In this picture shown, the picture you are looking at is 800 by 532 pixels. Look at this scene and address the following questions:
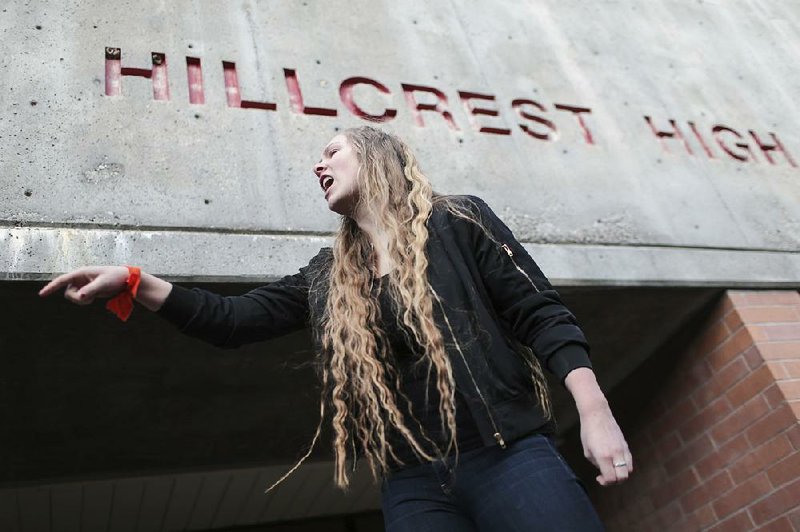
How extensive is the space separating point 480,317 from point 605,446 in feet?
1.44

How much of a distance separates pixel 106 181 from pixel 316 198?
2.62 ft

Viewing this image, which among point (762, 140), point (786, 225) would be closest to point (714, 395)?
point (786, 225)

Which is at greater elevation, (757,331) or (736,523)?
(757,331)

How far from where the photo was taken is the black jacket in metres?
1.78

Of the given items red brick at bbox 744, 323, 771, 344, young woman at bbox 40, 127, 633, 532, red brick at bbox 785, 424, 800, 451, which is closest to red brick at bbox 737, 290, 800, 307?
red brick at bbox 744, 323, 771, 344

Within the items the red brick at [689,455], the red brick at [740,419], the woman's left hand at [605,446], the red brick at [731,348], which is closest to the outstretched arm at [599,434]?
the woman's left hand at [605,446]

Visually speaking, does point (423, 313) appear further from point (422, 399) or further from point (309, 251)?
point (309, 251)

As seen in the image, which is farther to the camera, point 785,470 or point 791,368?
point 791,368

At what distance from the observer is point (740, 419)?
344 centimetres

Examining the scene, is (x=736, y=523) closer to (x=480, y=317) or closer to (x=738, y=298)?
(x=738, y=298)

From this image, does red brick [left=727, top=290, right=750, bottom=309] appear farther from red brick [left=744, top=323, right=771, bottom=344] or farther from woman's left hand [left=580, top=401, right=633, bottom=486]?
woman's left hand [left=580, top=401, right=633, bottom=486]

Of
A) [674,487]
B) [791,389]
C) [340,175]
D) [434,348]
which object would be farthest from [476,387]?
[674,487]

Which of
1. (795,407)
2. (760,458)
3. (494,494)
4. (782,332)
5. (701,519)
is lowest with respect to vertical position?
(494,494)

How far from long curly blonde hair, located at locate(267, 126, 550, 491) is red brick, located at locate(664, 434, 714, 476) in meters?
2.05
